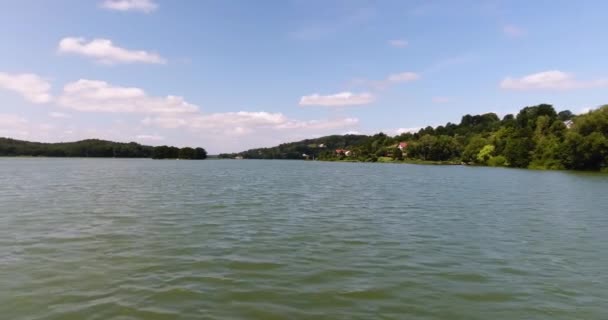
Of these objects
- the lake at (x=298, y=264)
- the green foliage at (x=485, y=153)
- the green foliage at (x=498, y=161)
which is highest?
the green foliage at (x=485, y=153)

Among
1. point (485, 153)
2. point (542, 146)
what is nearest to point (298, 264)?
point (542, 146)

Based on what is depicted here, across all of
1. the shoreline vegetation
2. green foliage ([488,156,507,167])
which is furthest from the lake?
green foliage ([488,156,507,167])

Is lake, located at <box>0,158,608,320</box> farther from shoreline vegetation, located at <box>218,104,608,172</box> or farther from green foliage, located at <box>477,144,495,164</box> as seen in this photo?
green foliage, located at <box>477,144,495,164</box>

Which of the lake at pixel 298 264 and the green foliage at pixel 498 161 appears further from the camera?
the green foliage at pixel 498 161

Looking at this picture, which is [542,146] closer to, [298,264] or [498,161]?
[498,161]

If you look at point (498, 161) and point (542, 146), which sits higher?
point (542, 146)

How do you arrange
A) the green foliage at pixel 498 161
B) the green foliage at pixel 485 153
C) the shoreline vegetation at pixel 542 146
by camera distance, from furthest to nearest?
the green foliage at pixel 485 153 < the green foliage at pixel 498 161 < the shoreline vegetation at pixel 542 146

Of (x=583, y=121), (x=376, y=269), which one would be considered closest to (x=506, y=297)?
(x=376, y=269)

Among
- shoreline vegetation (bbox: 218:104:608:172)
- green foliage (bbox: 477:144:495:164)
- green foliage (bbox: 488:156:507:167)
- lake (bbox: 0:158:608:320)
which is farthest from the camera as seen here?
green foliage (bbox: 477:144:495:164)

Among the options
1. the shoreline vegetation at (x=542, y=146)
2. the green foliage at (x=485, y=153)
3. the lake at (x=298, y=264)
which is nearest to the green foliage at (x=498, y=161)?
the shoreline vegetation at (x=542, y=146)

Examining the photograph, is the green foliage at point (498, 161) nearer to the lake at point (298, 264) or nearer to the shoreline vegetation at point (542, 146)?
the shoreline vegetation at point (542, 146)

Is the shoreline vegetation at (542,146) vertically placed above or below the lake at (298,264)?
above

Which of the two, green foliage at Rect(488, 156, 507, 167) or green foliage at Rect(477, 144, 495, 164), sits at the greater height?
green foliage at Rect(477, 144, 495, 164)

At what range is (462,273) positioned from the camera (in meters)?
10.9
